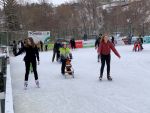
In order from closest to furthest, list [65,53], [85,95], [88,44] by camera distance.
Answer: [85,95] < [65,53] < [88,44]

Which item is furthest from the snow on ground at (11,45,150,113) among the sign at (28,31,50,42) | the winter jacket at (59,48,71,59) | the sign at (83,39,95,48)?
the sign at (83,39,95,48)

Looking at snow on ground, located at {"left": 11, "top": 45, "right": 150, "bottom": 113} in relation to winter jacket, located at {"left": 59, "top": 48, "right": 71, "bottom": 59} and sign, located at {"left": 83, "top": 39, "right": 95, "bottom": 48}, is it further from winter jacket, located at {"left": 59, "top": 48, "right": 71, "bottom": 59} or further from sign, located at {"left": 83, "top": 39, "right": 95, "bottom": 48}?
sign, located at {"left": 83, "top": 39, "right": 95, "bottom": 48}

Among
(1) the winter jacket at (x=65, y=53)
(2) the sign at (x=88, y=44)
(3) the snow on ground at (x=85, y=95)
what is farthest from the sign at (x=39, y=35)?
(3) the snow on ground at (x=85, y=95)

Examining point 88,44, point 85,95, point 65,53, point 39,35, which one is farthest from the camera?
point 88,44

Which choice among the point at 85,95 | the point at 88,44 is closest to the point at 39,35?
the point at 88,44

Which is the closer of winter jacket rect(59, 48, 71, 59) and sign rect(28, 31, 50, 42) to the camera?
winter jacket rect(59, 48, 71, 59)

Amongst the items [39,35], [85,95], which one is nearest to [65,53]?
[85,95]

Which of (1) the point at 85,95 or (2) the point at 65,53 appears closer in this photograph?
(1) the point at 85,95

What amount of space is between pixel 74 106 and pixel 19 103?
1.41m

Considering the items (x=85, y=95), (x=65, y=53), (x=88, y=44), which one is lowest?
(x=88, y=44)

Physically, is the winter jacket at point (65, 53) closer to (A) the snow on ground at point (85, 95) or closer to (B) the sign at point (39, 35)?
(A) the snow on ground at point (85, 95)

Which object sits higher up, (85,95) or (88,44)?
(85,95)

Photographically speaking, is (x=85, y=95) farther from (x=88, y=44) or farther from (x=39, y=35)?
(x=88, y=44)

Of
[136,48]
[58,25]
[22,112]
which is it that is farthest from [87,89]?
[58,25]
